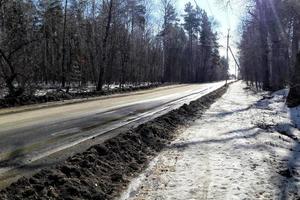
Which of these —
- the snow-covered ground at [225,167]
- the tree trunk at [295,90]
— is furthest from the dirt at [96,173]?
the tree trunk at [295,90]

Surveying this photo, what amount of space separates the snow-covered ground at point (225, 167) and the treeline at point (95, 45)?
15.0 meters

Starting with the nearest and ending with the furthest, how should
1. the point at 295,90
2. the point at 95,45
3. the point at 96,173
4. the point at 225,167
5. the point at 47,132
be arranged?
the point at 96,173 → the point at 225,167 → the point at 47,132 → the point at 295,90 → the point at 95,45

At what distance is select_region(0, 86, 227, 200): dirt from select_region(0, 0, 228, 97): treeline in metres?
15.9

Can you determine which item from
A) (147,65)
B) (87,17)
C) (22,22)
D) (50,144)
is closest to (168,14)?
(147,65)

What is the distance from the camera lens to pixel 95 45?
55625 millimetres

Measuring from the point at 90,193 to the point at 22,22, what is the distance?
23192 millimetres

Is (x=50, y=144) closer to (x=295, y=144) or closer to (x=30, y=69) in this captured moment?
(x=295, y=144)

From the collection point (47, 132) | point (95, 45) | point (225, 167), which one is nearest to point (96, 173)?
point (225, 167)

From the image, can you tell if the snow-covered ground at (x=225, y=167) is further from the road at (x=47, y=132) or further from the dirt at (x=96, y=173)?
the road at (x=47, y=132)

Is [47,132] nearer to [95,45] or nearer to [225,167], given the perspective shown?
[225,167]

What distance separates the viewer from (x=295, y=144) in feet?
38.9

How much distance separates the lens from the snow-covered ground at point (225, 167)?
666 centimetres

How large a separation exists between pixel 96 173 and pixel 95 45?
162ft

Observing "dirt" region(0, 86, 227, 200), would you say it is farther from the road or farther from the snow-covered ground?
the road
